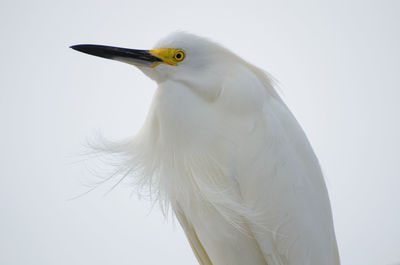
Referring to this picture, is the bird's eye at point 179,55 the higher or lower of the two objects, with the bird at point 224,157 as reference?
higher

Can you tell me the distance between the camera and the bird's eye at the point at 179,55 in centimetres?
96

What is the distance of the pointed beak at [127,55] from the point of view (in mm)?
945

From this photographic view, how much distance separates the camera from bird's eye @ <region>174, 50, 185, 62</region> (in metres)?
0.96

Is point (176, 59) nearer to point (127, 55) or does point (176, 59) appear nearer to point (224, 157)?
point (127, 55)

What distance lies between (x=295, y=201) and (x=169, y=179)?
0.34m

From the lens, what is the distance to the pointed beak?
94cm

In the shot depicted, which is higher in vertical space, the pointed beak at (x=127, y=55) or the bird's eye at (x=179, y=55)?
the pointed beak at (x=127, y=55)

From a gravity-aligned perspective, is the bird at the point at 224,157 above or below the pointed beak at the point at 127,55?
below

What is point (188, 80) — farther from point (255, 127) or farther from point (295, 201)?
point (295, 201)

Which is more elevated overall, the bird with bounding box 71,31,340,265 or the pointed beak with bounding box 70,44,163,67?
the pointed beak with bounding box 70,44,163,67

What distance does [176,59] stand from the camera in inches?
37.8

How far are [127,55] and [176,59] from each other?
127 millimetres

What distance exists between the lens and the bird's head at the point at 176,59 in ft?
3.10

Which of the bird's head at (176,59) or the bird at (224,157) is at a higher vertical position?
the bird's head at (176,59)
